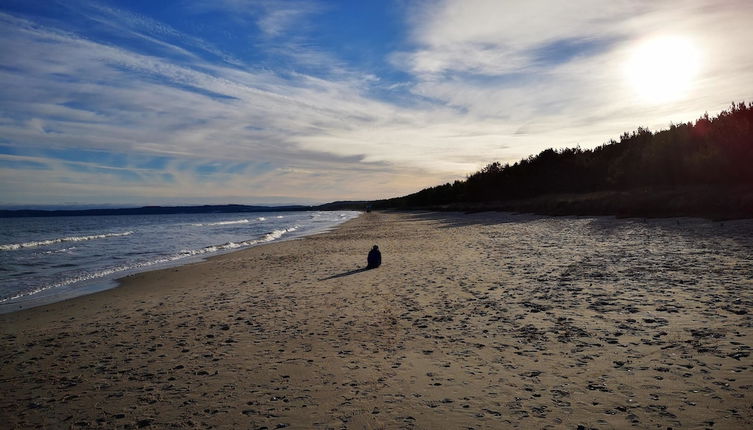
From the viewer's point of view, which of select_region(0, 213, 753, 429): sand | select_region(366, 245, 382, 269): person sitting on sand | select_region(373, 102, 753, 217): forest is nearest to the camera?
select_region(0, 213, 753, 429): sand

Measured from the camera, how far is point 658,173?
4128 centimetres

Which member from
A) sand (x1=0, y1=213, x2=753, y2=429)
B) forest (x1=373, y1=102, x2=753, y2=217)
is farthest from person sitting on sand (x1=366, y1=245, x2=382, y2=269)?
forest (x1=373, y1=102, x2=753, y2=217)

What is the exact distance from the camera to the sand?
445 centimetres

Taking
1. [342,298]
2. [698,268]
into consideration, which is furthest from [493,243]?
[342,298]

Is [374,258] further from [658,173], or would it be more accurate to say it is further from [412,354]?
[658,173]

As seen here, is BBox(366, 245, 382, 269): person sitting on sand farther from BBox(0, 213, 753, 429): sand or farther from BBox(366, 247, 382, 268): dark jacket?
BBox(0, 213, 753, 429): sand

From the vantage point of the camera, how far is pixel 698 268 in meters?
10.2

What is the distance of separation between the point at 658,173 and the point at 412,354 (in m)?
45.9

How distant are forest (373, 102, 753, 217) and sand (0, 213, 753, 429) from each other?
59.8 feet

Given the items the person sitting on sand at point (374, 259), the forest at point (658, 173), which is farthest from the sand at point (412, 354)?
the forest at point (658, 173)

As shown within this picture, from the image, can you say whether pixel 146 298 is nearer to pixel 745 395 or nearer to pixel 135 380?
pixel 135 380

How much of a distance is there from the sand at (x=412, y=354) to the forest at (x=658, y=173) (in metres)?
18.2

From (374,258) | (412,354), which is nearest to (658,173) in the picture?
(374,258)

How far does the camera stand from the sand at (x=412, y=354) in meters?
4.45
